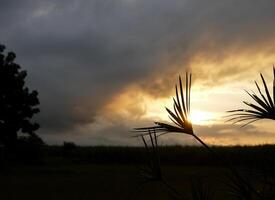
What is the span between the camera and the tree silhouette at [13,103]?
46656mm

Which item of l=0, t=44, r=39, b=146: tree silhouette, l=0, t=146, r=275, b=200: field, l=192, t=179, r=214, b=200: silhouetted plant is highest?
l=0, t=44, r=39, b=146: tree silhouette

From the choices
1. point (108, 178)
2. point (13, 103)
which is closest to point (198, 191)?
point (108, 178)

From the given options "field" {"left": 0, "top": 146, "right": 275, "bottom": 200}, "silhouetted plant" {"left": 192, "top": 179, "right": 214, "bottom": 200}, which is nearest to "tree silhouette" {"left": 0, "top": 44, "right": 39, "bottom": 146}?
"field" {"left": 0, "top": 146, "right": 275, "bottom": 200}

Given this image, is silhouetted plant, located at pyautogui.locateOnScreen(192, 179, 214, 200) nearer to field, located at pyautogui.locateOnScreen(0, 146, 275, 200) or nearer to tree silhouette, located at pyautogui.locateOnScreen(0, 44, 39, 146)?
field, located at pyautogui.locateOnScreen(0, 146, 275, 200)

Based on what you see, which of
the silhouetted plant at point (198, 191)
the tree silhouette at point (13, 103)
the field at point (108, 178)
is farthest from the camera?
the tree silhouette at point (13, 103)

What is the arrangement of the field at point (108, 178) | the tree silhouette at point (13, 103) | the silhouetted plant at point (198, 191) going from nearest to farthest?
the silhouetted plant at point (198, 191) → the field at point (108, 178) → the tree silhouette at point (13, 103)

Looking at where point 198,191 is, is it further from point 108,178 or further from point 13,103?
point 13,103

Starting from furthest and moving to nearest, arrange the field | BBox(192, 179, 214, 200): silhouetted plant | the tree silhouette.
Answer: the tree silhouette < the field < BBox(192, 179, 214, 200): silhouetted plant

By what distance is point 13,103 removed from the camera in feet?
155

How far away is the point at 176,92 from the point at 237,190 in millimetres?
928

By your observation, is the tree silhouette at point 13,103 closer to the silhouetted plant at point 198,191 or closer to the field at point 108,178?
the field at point 108,178

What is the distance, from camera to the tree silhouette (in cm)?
4666

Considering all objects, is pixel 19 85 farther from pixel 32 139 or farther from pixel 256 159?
pixel 256 159

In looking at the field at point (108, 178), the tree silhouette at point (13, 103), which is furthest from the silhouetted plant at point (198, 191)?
the tree silhouette at point (13, 103)
